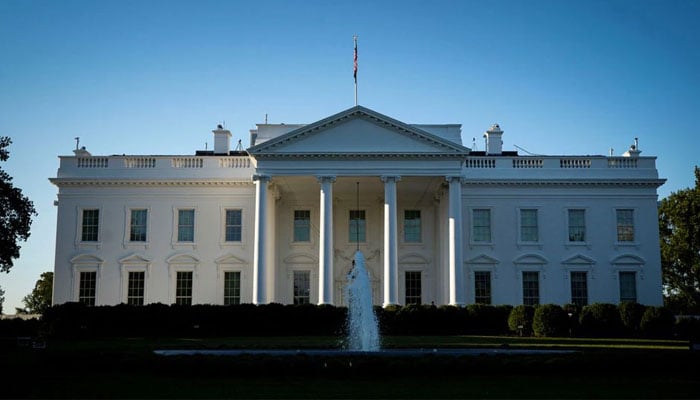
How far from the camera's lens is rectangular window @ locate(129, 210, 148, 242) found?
39312 millimetres

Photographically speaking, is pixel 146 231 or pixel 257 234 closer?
pixel 257 234

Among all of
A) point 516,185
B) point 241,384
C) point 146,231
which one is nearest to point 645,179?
point 516,185

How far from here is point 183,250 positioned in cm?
3919

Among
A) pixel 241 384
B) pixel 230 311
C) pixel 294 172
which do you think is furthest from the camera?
pixel 294 172

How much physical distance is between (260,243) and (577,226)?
674 inches

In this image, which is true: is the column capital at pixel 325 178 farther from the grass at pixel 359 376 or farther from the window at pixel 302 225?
the grass at pixel 359 376

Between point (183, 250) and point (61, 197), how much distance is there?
7.12m

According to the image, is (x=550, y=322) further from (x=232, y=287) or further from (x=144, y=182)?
(x=144, y=182)

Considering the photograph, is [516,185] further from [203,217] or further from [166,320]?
[166,320]

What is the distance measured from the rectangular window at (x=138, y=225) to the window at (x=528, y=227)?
20146 mm

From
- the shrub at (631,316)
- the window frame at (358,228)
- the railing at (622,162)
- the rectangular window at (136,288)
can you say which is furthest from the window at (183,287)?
the railing at (622,162)

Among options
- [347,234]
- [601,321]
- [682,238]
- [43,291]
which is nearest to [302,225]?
[347,234]

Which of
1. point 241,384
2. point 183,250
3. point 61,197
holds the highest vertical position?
point 61,197

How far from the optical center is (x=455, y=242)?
118 feet
